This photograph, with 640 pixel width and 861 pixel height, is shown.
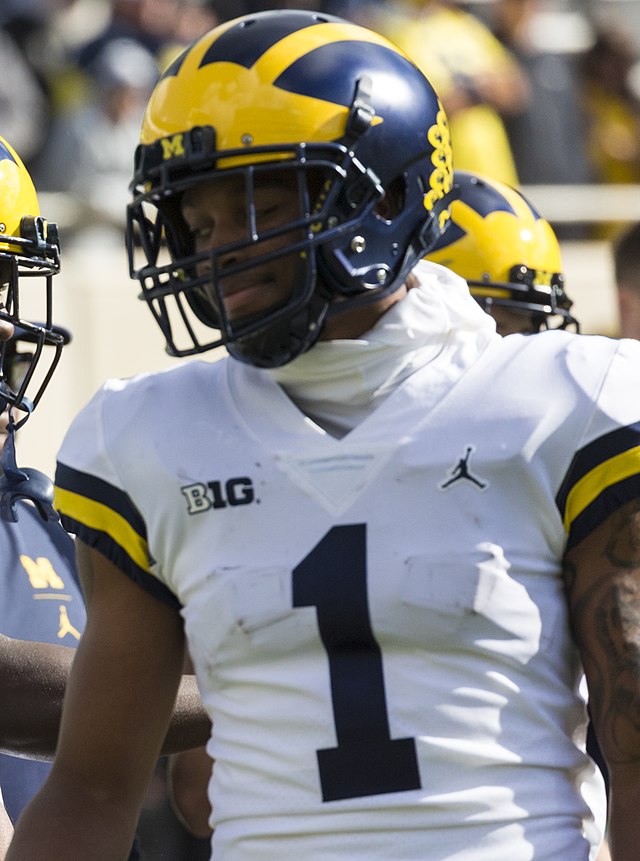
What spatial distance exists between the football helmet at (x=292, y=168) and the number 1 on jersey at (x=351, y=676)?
292mm

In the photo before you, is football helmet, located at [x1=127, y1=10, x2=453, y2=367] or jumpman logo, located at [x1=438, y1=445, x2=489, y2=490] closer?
jumpman logo, located at [x1=438, y1=445, x2=489, y2=490]

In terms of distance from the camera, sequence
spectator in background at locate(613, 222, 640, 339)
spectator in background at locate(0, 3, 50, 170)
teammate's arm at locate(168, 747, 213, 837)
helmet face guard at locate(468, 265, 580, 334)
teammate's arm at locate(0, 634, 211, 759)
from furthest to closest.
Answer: spectator in background at locate(0, 3, 50, 170), spectator in background at locate(613, 222, 640, 339), helmet face guard at locate(468, 265, 580, 334), teammate's arm at locate(168, 747, 213, 837), teammate's arm at locate(0, 634, 211, 759)

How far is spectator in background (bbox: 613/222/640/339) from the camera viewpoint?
451 centimetres

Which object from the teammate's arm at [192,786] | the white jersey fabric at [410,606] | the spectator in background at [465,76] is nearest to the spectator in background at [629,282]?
the teammate's arm at [192,786]

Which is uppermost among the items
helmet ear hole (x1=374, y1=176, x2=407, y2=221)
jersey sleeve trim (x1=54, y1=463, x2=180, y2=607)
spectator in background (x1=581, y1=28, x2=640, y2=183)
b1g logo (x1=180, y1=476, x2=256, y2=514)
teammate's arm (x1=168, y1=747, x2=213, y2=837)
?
helmet ear hole (x1=374, y1=176, x2=407, y2=221)

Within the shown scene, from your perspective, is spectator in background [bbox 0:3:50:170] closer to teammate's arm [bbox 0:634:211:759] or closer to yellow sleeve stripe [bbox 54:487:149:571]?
teammate's arm [bbox 0:634:211:759]

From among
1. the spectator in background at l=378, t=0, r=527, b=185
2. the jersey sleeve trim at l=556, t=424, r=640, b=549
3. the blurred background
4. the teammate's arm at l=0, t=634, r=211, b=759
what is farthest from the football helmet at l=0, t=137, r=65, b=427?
the spectator in background at l=378, t=0, r=527, b=185

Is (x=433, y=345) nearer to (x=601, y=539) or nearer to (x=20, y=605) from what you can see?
(x=601, y=539)

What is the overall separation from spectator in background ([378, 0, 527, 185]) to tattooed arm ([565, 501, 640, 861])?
5794 millimetres

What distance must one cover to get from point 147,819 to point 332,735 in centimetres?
320

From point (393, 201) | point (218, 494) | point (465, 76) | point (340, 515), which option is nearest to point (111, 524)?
point (218, 494)

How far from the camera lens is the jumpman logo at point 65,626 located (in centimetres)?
301

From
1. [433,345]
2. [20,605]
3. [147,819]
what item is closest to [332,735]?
[433,345]

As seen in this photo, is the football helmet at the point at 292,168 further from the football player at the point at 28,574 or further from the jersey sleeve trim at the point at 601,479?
the football player at the point at 28,574
